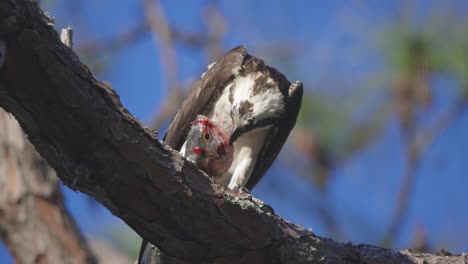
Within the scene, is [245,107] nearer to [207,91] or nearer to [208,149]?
[207,91]

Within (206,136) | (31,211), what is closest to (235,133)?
(206,136)

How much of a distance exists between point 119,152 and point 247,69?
85.1 inches

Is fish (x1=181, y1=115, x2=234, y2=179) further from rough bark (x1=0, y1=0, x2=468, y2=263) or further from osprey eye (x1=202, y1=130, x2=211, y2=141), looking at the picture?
rough bark (x1=0, y1=0, x2=468, y2=263)

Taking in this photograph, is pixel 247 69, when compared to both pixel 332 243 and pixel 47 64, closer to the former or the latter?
pixel 332 243

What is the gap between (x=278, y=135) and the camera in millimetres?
4992

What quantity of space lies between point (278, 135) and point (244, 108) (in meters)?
0.33

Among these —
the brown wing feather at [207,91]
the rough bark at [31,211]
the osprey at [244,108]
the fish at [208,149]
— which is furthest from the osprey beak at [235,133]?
the rough bark at [31,211]

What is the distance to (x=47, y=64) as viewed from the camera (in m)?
2.59

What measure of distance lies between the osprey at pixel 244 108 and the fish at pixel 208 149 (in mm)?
668

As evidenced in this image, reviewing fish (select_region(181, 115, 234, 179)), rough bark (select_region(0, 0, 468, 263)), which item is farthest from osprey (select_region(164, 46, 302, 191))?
rough bark (select_region(0, 0, 468, 263))

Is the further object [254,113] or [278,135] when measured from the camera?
[278,135]

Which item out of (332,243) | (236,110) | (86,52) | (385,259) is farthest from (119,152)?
(86,52)

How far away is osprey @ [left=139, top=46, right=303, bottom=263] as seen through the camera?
478 centimetres

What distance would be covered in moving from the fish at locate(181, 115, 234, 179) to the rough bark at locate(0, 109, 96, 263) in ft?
3.31
